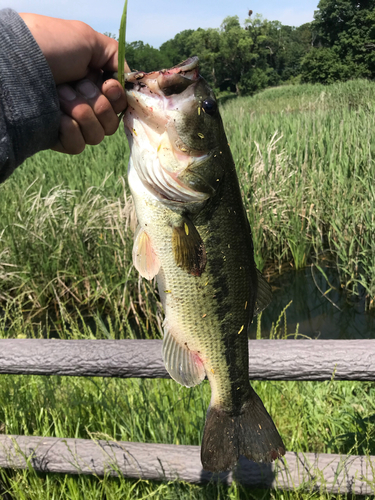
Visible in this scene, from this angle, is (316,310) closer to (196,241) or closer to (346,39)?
(196,241)

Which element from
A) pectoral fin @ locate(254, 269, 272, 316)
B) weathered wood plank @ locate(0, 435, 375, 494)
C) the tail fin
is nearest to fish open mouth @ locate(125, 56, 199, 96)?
pectoral fin @ locate(254, 269, 272, 316)

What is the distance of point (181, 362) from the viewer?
1251 millimetres

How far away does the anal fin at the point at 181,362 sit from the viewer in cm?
122

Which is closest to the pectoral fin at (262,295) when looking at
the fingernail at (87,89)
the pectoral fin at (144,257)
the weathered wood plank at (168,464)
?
the pectoral fin at (144,257)

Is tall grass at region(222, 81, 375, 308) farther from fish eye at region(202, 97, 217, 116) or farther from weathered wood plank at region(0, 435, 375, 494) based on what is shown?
fish eye at region(202, 97, 217, 116)

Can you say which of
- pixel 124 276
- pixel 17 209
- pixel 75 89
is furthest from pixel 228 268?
pixel 17 209

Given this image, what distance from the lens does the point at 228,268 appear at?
48.4 inches

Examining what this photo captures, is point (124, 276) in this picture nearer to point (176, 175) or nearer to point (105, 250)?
point (105, 250)

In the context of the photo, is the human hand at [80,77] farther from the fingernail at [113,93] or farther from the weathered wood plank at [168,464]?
the weathered wood plank at [168,464]

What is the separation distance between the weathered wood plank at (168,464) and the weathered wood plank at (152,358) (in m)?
0.37

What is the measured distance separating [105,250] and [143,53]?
6962 centimetres

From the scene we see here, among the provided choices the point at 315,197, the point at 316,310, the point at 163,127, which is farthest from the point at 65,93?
the point at 315,197

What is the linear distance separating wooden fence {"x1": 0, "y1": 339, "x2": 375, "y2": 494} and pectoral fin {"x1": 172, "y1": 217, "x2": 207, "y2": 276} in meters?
0.80

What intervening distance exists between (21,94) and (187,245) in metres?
0.62
